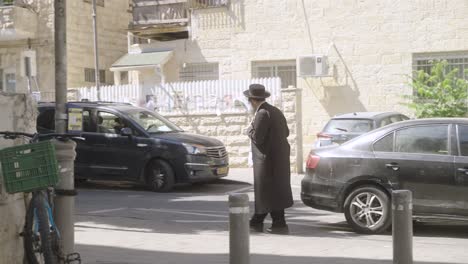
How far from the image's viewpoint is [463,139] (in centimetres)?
906

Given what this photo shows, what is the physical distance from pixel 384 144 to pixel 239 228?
443cm

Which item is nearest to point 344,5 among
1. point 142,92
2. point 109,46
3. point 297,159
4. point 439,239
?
point 297,159

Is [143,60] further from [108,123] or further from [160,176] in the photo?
[160,176]

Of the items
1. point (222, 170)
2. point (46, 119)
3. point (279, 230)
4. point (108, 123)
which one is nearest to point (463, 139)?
point (279, 230)

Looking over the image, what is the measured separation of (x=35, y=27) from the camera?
2269 cm

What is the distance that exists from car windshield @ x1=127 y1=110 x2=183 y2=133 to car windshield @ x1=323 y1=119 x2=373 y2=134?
338cm

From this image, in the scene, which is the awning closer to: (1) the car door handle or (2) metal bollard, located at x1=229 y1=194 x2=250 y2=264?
(1) the car door handle

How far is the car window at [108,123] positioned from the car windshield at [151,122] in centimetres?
30

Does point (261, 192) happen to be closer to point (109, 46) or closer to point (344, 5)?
point (344, 5)

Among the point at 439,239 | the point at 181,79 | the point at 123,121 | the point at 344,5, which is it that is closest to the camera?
the point at 439,239

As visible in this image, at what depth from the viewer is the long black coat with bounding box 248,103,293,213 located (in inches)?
358

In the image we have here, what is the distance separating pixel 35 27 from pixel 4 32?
39.7 inches

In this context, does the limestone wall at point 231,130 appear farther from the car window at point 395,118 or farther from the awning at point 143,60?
the car window at point 395,118

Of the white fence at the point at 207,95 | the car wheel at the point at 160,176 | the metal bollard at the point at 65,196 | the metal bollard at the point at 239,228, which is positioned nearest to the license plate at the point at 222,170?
the car wheel at the point at 160,176
